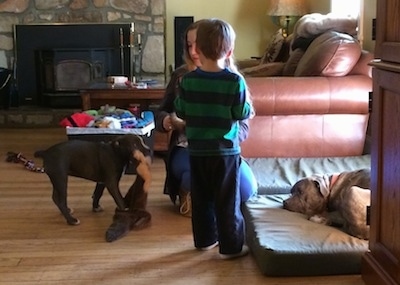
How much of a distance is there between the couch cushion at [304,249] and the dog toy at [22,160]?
212 cm

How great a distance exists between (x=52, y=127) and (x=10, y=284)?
12.6ft

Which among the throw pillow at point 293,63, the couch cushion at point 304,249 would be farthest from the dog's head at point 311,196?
the throw pillow at point 293,63

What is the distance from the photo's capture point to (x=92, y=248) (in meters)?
2.96

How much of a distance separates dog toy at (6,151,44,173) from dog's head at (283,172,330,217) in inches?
81.3

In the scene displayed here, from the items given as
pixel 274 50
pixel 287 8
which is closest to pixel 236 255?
pixel 274 50

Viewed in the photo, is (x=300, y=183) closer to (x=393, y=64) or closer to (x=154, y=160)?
A: (x=393, y=64)

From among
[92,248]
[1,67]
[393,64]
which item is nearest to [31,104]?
[1,67]

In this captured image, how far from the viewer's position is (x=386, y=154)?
7.45ft

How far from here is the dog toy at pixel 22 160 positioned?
14.8ft

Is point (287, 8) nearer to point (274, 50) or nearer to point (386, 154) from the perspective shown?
point (274, 50)

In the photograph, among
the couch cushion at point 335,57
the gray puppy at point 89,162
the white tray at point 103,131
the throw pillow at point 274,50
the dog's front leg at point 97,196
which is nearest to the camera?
the gray puppy at point 89,162

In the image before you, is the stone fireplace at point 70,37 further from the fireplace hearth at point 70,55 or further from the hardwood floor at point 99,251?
the hardwood floor at point 99,251

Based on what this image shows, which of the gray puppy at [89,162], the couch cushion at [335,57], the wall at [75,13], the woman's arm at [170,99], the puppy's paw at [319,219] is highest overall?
the wall at [75,13]

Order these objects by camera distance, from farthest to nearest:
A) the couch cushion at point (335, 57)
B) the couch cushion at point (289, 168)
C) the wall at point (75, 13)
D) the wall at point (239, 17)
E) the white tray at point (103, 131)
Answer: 1. the wall at point (239, 17)
2. the wall at point (75, 13)
3. the white tray at point (103, 131)
4. the couch cushion at point (335, 57)
5. the couch cushion at point (289, 168)
